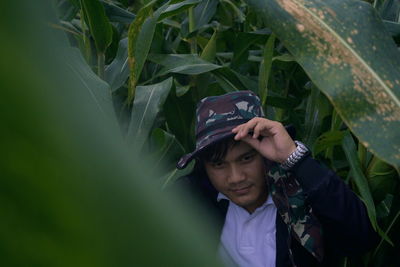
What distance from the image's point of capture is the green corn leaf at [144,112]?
107cm

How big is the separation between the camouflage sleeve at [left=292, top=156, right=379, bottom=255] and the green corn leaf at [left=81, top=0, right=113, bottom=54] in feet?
1.35

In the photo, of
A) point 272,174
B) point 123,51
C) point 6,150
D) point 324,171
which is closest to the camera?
point 6,150

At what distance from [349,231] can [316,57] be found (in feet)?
1.48

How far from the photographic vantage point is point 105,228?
0.05 m

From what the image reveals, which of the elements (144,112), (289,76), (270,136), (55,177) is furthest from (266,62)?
(55,177)

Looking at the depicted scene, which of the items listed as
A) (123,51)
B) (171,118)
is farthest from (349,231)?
(123,51)

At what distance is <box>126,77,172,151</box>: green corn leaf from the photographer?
107 cm

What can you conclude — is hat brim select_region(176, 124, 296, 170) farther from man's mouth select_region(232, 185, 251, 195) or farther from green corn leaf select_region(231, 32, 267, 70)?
green corn leaf select_region(231, 32, 267, 70)

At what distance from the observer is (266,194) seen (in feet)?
3.59

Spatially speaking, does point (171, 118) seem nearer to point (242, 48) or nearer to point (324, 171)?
point (242, 48)

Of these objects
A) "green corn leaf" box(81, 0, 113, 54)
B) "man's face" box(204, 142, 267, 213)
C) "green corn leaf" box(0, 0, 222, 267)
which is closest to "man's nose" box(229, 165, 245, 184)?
"man's face" box(204, 142, 267, 213)

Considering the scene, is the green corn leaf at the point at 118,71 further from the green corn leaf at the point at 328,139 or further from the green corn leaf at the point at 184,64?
the green corn leaf at the point at 328,139

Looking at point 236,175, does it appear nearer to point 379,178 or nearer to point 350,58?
point 379,178

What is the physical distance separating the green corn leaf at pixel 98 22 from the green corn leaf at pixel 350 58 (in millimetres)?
540
